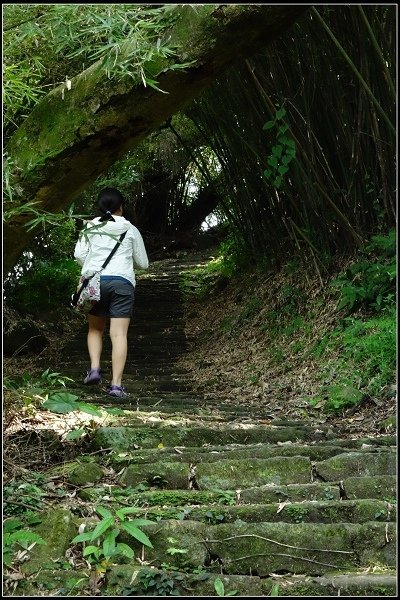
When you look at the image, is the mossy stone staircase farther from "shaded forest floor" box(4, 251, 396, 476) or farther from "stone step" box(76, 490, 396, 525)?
"shaded forest floor" box(4, 251, 396, 476)

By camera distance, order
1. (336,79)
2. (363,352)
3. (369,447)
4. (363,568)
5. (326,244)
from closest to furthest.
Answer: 1. (363,568)
2. (369,447)
3. (363,352)
4. (336,79)
5. (326,244)

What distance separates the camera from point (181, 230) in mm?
17375

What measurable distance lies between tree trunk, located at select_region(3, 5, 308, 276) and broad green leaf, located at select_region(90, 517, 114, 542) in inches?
45.3

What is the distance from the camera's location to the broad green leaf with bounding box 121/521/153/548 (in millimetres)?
2508

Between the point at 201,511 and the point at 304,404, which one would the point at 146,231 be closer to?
the point at 304,404

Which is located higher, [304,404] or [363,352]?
[363,352]

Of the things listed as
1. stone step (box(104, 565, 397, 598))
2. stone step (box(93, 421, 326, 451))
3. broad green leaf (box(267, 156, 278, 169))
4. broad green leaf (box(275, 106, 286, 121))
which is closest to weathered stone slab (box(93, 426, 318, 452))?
stone step (box(93, 421, 326, 451))

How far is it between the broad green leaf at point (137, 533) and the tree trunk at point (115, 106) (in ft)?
3.90

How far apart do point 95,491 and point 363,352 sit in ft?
9.80

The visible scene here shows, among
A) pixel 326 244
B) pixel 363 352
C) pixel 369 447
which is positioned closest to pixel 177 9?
pixel 369 447

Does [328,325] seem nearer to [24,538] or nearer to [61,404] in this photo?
[61,404]

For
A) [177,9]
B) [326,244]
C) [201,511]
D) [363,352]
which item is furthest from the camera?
[326,244]

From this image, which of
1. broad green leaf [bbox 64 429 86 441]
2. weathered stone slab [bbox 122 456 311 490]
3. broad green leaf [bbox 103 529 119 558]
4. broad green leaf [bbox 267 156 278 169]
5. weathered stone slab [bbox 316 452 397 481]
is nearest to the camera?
broad green leaf [bbox 103 529 119 558]

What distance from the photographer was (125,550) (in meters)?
2.48
